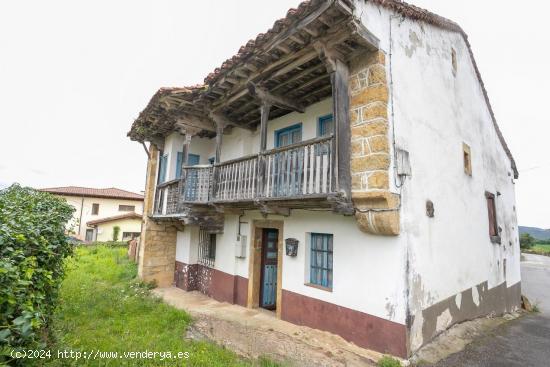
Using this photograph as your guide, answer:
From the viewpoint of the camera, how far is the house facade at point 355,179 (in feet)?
16.4

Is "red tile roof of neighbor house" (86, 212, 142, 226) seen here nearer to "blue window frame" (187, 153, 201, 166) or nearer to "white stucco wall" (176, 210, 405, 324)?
"blue window frame" (187, 153, 201, 166)

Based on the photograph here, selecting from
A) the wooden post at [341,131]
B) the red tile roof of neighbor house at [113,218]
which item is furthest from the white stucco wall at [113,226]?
the wooden post at [341,131]

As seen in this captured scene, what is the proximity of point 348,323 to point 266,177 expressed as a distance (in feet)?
10.5

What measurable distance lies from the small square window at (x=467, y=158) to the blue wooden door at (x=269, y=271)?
5.35 meters

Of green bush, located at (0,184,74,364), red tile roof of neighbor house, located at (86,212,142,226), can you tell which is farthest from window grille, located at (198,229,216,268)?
red tile roof of neighbor house, located at (86,212,142,226)

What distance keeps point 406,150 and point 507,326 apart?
591 centimetres

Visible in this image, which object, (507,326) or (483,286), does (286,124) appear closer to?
(483,286)

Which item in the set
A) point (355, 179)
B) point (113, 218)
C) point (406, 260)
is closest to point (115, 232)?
point (113, 218)

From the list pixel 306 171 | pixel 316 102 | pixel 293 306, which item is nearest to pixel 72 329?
pixel 293 306

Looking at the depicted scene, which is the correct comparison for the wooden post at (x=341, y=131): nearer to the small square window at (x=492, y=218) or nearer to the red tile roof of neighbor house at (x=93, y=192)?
the small square window at (x=492, y=218)

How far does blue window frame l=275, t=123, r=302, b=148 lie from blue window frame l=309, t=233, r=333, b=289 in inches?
104

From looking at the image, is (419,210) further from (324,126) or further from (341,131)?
(324,126)

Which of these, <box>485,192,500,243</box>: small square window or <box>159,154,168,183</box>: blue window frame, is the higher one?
<box>159,154,168,183</box>: blue window frame

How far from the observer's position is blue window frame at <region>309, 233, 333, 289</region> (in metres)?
6.30
